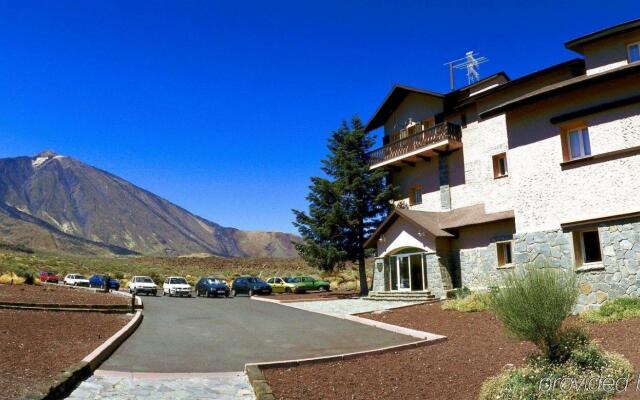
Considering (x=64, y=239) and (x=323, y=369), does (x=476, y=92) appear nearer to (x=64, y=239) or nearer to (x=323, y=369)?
(x=323, y=369)

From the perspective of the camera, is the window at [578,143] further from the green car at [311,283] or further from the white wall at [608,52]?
the green car at [311,283]

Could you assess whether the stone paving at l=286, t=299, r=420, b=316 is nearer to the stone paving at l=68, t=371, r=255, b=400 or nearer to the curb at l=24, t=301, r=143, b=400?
the curb at l=24, t=301, r=143, b=400

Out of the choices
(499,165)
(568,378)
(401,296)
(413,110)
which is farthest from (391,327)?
(413,110)

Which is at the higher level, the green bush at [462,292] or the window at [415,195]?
the window at [415,195]

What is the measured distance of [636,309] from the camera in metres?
13.6

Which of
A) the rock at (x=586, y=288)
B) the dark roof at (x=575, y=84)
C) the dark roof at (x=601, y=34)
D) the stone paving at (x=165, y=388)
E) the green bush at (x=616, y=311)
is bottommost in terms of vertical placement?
the stone paving at (x=165, y=388)

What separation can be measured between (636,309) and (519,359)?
5949 millimetres

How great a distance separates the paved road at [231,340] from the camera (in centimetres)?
1095

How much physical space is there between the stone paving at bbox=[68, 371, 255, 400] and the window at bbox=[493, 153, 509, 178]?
18046mm

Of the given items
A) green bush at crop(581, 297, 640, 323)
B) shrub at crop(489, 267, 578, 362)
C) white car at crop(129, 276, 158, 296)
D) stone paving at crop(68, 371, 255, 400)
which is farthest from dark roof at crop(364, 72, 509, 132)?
stone paving at crop(68, 371, 255, 400)

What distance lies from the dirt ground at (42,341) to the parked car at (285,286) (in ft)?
72.2

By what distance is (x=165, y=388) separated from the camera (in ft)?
28.6

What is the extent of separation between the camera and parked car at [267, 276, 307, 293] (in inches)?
1576

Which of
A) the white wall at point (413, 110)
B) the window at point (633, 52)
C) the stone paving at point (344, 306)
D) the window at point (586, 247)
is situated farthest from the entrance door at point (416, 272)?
the window at point (633, 52)
